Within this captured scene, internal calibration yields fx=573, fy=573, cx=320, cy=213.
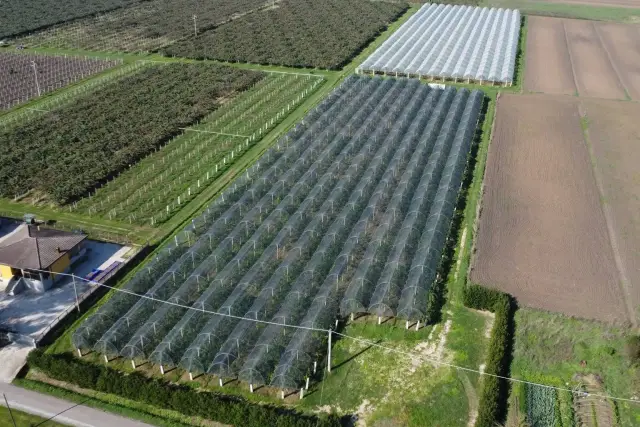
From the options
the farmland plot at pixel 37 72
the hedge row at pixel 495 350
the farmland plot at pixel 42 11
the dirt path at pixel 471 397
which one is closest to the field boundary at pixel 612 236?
the hedge row at pixel 495 350

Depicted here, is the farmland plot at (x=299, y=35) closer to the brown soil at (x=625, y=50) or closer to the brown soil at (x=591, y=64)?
the brown soil at (x=591, y=64)

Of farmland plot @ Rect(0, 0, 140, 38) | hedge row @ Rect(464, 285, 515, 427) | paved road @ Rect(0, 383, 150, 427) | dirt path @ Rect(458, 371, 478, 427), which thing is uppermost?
farmland plot @ Rect(0, 0, 140, 38)

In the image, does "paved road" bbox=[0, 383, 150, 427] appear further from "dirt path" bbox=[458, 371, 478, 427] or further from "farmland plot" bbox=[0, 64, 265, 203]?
"farmland plot" bbox=[0, 64, 265, 203]

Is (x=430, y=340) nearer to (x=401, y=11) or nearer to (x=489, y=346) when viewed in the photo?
(x=489, y=346)

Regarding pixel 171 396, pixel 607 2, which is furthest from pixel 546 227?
pixel 607 2

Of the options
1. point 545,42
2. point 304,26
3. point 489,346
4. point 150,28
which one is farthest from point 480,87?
point 150,28

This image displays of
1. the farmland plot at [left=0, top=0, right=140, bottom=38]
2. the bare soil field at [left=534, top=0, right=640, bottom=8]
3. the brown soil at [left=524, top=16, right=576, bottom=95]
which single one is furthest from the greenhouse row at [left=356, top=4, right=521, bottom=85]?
the farmland plot at [left=0, top=0, right=140, bottom=38]

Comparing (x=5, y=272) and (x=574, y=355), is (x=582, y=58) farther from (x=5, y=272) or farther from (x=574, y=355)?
(x=5, y=272)
